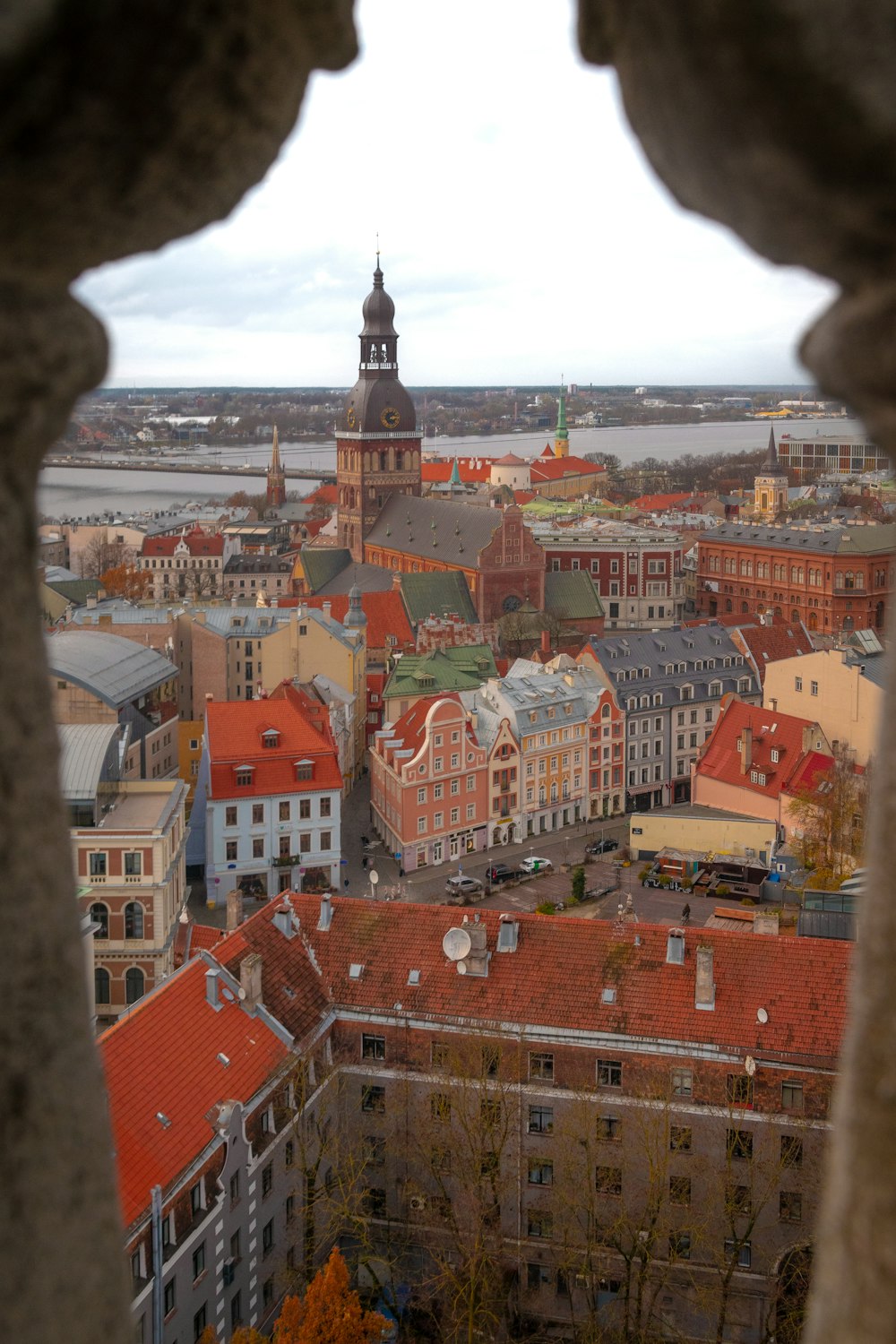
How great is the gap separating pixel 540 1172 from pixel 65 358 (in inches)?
938

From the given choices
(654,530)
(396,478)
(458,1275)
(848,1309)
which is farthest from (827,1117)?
(396,478)

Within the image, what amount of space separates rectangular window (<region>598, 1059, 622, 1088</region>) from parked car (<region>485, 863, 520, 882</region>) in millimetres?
22778

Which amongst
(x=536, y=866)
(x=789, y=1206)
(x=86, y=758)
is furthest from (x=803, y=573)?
(x=789, y=1206)

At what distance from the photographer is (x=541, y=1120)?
24.5 meters

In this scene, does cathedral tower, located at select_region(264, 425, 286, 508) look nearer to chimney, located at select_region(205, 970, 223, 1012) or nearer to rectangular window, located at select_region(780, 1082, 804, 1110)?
chimney, located at select_region(205, 970, 223, 1012)

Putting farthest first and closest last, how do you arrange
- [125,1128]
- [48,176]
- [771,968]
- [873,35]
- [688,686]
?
[688,686] → [771,968] → [125,1128] → [48,176] → [873,35]

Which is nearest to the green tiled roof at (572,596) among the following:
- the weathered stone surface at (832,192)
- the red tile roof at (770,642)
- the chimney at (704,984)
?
the red tile roof at (770,642)

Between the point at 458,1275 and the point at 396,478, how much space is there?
77.7 m

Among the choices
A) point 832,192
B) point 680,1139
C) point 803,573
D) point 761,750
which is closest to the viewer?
point 832,192

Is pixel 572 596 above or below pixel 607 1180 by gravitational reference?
above

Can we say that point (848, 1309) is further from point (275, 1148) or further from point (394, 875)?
point (394, 875)

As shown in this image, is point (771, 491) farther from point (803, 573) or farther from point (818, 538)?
point (818, 538)

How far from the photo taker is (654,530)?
302ft

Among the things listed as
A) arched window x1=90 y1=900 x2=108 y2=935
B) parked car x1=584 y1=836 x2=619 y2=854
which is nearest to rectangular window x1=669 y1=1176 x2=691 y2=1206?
arched window x1=90 y1=900 x2=108 y2=935
